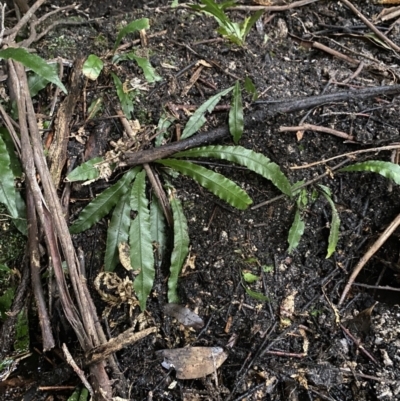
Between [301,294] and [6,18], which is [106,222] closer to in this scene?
[301,294]

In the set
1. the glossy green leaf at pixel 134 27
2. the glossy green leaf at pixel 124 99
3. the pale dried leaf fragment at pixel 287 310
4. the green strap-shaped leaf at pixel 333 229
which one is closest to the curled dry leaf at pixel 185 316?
the pale dried leaf fragment at pixel 287 310

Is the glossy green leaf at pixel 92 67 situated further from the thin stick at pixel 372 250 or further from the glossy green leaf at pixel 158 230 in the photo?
the thin stick at pixel 372 250

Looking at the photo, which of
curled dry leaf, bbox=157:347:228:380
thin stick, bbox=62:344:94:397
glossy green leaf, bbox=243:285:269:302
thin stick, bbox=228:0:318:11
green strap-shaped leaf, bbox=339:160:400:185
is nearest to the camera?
thin stick, bbox=62:344:94:397

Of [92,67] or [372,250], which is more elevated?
[92,67]

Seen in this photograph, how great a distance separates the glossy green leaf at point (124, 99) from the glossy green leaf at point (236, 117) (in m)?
0.48

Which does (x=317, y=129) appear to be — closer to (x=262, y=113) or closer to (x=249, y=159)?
(x=262, y=113)

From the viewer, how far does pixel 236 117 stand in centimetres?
214

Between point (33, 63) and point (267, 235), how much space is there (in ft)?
4.24

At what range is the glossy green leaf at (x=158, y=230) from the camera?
2.00m

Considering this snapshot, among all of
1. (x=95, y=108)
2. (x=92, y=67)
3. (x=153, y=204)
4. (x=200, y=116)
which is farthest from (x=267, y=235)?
(x=92, y=67)

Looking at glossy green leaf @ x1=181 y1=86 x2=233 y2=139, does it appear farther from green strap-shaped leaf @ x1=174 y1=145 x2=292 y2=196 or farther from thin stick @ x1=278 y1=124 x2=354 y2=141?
thin stick @ x1=278 y1=124 x2=354 y2=141

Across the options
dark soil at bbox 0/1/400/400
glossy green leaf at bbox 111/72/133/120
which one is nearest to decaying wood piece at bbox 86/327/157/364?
dark soil at bbox 0/1/400/400

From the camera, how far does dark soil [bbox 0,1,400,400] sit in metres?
1.85

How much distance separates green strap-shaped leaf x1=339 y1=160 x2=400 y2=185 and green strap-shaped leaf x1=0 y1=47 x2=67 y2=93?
1.37 m
